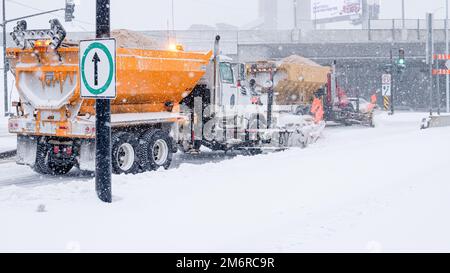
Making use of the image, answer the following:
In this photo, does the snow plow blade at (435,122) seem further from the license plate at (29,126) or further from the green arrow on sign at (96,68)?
the green arrow on sign at (96,68)

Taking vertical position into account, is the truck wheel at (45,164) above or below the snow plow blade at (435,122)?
below

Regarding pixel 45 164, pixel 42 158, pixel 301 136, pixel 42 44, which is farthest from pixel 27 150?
pixel 301 136

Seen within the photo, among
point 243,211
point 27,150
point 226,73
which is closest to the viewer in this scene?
point 243,211

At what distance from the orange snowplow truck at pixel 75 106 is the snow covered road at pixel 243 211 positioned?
2.60 feet

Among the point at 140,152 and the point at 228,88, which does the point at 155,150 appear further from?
the point at 228,88

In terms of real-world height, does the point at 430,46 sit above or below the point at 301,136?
above

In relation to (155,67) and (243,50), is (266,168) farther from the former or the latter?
(243,50)

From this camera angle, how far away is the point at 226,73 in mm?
16781

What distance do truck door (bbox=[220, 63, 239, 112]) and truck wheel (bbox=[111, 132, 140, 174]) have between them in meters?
3.91

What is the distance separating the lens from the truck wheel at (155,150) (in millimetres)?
13430

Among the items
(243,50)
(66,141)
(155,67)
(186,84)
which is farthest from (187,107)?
(243,50)

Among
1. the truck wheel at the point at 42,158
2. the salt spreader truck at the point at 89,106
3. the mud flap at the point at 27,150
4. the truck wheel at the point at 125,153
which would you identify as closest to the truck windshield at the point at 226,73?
the salt spreader truck at the point at 89,106

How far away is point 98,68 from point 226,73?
8.29 metres

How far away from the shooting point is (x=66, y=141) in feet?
42.0
